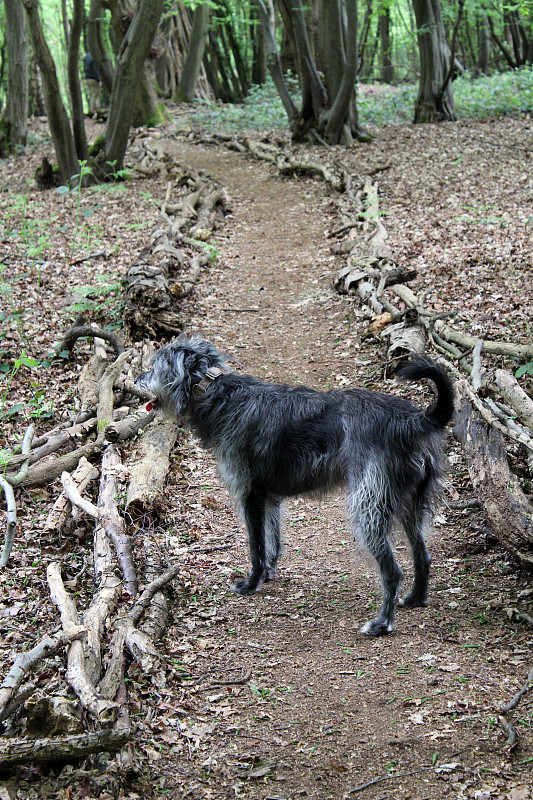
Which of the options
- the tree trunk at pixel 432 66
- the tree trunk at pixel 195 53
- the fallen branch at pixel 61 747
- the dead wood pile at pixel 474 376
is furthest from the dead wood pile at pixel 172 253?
the tree trunk at pixel 195 53

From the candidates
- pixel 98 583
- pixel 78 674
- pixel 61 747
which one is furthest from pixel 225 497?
pixel 61 747

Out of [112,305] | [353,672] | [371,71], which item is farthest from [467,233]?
[371,71]

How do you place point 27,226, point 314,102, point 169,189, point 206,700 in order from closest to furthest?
point 206,700 < point 27,226 < point 169,189 < point 314,102

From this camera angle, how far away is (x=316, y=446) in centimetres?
446

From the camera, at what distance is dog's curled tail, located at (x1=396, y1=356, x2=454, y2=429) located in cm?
400

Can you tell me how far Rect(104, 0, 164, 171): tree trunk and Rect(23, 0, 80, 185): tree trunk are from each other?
96 cm

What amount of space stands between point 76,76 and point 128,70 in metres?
1.14

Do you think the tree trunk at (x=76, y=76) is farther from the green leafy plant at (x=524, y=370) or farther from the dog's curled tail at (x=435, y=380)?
the dog's curled tail at (x=435, y=380)

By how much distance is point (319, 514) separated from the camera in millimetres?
5867

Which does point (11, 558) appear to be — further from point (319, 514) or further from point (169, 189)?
point (169, 189)

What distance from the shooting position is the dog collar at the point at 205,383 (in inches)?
190

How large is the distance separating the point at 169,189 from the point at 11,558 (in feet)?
38.1

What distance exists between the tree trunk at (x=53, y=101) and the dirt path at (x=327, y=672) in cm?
1128

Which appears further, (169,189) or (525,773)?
(169,189)
